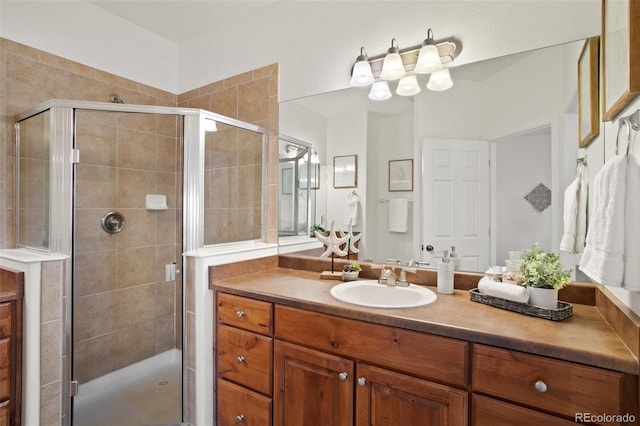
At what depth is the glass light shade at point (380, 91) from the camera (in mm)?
1785

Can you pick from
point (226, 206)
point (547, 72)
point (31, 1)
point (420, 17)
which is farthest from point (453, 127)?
point (31, 1)

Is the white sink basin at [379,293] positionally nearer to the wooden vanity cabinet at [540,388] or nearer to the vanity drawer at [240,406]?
the wooden vanity cabinet at [540,388]

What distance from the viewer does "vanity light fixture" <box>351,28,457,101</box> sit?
159 centimetres

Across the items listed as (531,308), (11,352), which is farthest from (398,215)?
(11,352)

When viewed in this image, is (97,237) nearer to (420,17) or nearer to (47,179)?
(47,179)

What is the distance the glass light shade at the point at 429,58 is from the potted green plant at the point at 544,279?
1015 millimetres

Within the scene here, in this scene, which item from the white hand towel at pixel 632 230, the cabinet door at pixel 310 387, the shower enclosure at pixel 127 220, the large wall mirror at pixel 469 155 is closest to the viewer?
the white hand towel at pixel 632 230

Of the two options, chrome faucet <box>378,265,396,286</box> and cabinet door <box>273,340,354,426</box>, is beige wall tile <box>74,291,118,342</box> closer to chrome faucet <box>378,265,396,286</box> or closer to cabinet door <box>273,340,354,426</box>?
cabinet door <box>273,340,354,426</box>

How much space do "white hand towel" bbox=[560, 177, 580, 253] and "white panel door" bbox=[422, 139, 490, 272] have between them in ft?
1.00

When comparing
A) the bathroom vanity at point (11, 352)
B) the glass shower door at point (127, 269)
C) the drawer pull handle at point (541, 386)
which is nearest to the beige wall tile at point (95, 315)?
the glass shower door at point (127, 269)

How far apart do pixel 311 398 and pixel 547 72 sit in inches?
70.0

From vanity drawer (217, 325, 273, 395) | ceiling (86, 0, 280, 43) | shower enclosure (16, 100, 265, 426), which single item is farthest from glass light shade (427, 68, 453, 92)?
vanity drawer (217, 325, 273, 395)

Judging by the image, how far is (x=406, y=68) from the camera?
171 cm

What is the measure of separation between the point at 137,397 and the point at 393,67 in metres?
2.50
